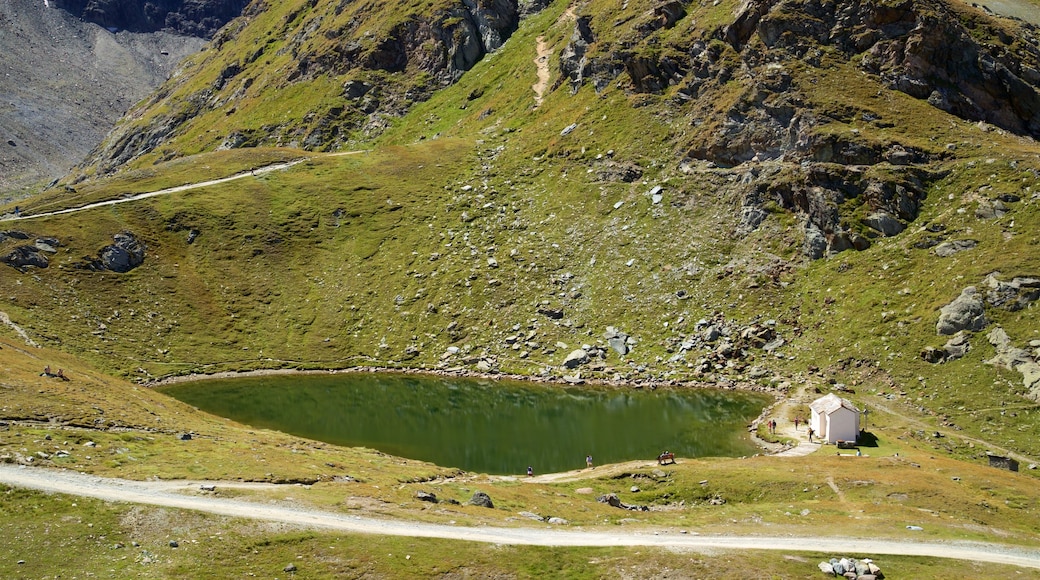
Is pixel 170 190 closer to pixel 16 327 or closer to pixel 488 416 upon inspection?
pixel 16 327

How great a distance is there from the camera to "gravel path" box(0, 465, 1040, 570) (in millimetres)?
37344

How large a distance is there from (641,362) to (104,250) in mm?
95102

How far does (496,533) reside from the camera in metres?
38.4

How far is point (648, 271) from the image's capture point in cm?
11038

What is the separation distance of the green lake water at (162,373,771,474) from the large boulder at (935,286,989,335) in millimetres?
21171

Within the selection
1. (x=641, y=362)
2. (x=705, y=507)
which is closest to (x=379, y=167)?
(x=641, y=362)

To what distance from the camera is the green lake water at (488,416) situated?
71.5 m

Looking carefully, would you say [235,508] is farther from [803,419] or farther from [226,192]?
[226,192]

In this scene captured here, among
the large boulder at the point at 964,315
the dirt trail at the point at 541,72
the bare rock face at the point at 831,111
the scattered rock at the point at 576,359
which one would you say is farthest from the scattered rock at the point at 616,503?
the dirt trail at the point at 541,72

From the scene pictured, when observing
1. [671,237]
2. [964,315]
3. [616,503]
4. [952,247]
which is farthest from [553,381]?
[952,247]

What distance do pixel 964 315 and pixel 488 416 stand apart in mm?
54290

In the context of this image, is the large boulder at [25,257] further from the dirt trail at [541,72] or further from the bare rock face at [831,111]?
the bare rock face at [831,111]

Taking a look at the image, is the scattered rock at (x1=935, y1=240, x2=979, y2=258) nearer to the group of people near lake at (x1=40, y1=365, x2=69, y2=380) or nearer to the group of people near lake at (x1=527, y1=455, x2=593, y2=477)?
the group of people near lake at (x1=527, y1=455, x2=593, y2=477)

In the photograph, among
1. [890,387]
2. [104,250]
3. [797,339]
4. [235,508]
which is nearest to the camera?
[235,508]
